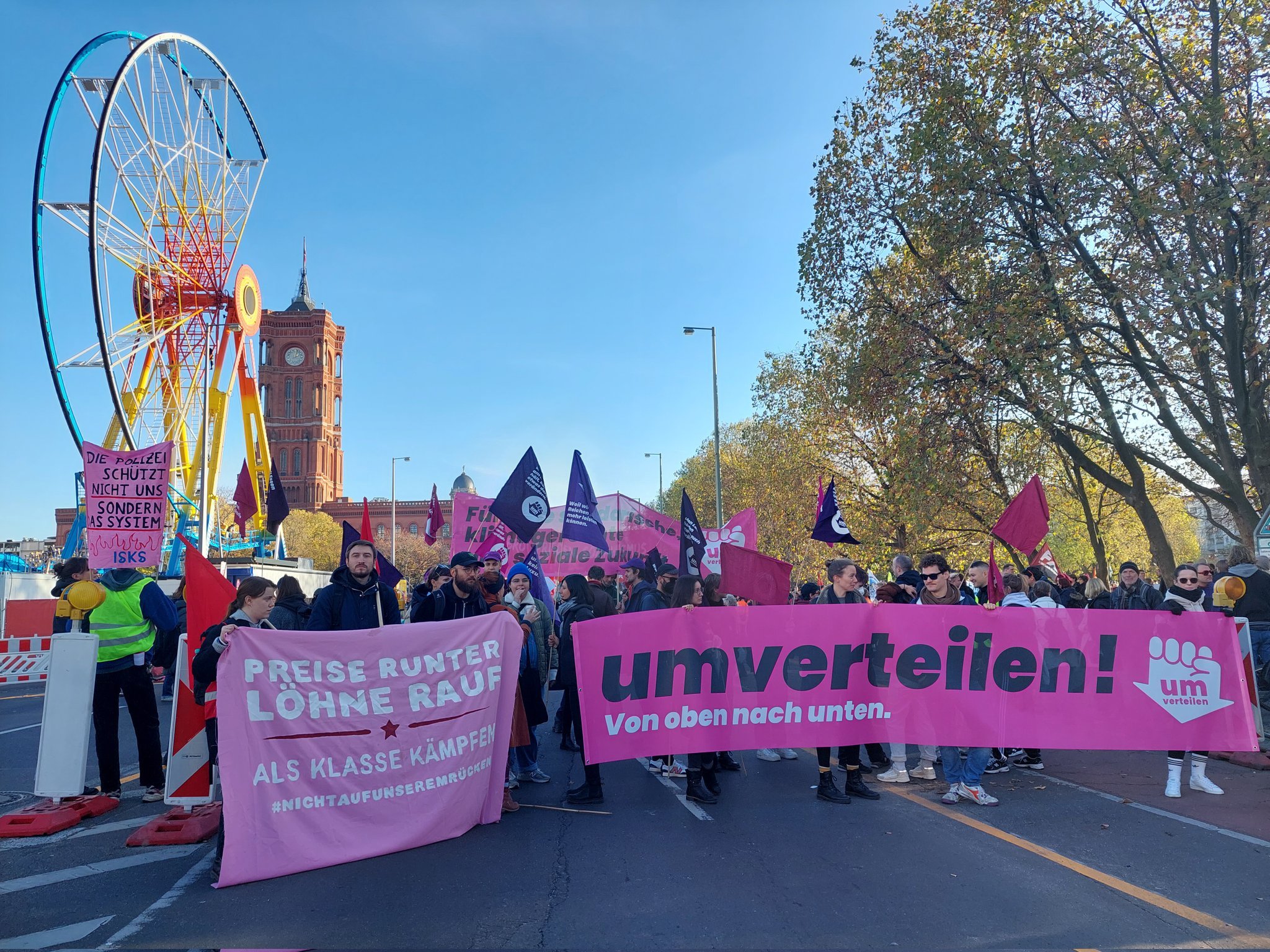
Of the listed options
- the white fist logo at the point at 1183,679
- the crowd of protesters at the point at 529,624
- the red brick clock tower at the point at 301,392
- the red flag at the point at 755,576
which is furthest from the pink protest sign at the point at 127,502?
the red brick clock tower at the point at 301,392

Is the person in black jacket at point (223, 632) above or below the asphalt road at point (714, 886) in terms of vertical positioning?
above

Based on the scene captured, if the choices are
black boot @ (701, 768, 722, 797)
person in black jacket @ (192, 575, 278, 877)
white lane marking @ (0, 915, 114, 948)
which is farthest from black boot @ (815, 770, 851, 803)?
white lane marking @ (0, 915, 114, 948)

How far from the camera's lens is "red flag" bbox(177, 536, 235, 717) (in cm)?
602

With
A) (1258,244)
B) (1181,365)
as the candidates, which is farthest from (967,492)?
(1258,244)

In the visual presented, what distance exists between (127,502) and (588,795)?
7.31m

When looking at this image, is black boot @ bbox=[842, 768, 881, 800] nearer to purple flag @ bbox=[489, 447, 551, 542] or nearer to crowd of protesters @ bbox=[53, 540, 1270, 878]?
crowd of protesters @ bbox=[53, 540, 1270, 878]

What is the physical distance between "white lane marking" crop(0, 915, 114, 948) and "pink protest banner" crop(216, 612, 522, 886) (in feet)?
2.08

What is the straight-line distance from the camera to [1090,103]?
45.0 ft

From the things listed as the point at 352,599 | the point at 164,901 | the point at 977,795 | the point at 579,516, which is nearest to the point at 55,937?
the point at 164,901

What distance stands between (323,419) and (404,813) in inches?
3957

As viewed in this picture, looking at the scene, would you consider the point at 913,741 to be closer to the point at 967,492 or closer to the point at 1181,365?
the point at 1181,365

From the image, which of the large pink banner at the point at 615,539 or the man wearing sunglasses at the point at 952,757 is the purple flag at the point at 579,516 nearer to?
the large pink banner at the point at 615,539

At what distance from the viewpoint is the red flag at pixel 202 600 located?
6.02 m

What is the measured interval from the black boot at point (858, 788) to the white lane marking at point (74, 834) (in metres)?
5.16
